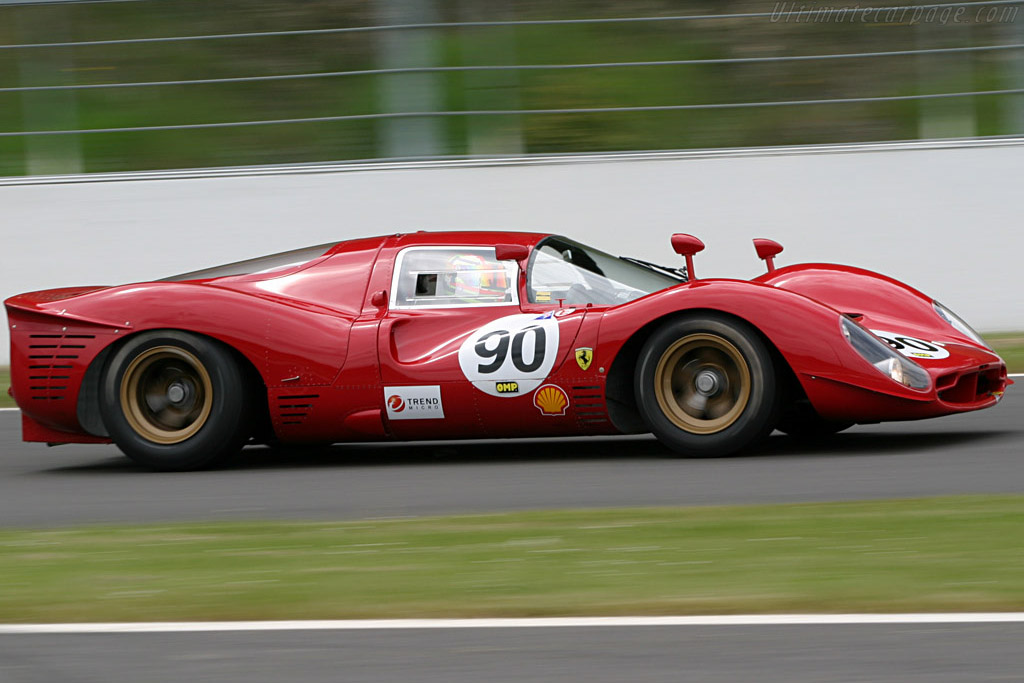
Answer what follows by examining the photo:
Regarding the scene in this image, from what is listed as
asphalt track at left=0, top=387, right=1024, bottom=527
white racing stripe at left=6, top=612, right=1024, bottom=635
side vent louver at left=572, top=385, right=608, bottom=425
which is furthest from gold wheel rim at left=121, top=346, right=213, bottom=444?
white racing stripe at left=6, top=612, right=1024, bottom=635

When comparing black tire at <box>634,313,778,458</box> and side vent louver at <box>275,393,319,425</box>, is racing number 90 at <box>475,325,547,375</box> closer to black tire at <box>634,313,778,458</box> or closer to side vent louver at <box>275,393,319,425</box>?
black tire at <box>634,313,778,458</box>

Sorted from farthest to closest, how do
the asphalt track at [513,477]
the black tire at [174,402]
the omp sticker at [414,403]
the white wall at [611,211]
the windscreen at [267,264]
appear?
the white wall at [611,211]
the windscreen at [267,264]
the black tire at [174,402]
the omp sticker at [414,403]
the asphalt track at [513,477]

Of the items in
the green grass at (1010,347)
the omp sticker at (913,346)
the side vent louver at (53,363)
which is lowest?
the green grass at (1010,347)

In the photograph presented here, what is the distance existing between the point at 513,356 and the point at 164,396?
72.3 inches

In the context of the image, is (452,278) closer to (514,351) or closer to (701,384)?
(514,351)

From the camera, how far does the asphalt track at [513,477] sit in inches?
226

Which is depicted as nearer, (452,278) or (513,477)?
(513,477)

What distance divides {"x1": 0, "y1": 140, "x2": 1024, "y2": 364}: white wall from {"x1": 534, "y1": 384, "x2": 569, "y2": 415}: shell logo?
5963 mm

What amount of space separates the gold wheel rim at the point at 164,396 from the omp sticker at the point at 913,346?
3.32 meters

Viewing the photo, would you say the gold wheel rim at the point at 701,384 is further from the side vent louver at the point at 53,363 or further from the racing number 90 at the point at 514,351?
the side vent louver at the point at 53,363

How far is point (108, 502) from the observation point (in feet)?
20.5

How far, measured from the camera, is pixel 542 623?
3875mm

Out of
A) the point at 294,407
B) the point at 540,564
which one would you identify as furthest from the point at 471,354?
the point at 540,564

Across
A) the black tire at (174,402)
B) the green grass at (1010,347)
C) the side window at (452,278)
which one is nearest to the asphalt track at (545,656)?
the black tire at (174,402)
